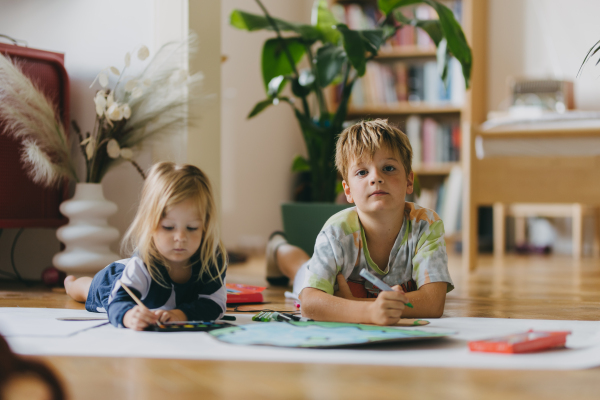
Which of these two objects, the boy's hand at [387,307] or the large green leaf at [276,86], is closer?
the boy's hand at [387,307]

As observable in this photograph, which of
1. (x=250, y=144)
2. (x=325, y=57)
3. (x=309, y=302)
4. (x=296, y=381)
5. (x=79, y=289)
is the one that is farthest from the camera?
(x=250, y=144)

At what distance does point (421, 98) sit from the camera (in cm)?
365

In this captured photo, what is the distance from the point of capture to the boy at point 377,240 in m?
1.24

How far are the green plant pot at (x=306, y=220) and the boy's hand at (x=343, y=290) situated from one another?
67cm

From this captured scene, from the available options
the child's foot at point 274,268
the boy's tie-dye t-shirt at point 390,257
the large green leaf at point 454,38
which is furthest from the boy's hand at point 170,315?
the large green leaf at point 454,38

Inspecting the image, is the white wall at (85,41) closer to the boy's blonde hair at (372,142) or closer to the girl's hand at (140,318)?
the boy's blonde hair at (372,142)

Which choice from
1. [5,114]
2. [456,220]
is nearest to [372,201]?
[5,114]

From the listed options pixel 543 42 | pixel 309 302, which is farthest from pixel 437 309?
pixel 543 42

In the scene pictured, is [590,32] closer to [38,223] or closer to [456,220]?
[456,220]

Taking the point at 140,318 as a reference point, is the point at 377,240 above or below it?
above

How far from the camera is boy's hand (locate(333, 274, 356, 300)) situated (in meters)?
1.26

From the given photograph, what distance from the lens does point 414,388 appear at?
2.48ft

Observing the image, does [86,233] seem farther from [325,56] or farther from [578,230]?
[578,230]

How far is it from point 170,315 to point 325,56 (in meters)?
1.09
